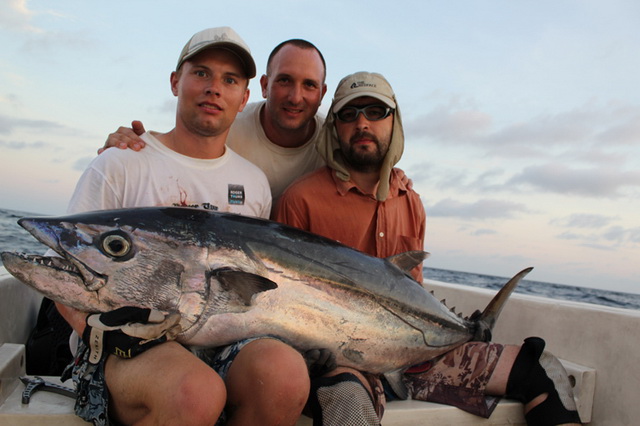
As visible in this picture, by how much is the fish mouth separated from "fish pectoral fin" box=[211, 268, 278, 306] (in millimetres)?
430

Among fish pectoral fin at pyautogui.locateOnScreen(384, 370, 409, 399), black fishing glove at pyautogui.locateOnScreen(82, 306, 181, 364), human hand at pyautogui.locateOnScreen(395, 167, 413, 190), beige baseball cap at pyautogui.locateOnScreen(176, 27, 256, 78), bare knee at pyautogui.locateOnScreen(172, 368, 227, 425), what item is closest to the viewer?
bare knee at pyautogui.locateOnScreen(172, 368, 227, 425)

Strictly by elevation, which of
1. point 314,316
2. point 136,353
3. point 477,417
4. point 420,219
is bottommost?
point 477,417

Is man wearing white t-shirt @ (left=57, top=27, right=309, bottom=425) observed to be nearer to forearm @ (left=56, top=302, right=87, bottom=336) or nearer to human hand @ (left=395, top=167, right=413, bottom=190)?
forearm @ (left=56, top=302, right=87, bottom=336)

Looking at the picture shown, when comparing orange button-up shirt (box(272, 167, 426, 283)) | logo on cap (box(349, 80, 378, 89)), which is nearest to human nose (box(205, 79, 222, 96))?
orange button-up shirt (box(272, 167, 426, 283))

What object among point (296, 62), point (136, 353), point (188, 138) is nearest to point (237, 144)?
point (296, 62)

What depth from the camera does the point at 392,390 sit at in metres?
2.62

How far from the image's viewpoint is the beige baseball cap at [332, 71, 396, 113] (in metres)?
3.59

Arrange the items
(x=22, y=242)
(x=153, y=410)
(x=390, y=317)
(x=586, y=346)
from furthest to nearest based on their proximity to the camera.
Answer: (x=22, y=242) → (x=586, y=346) → (x=390, y=317) → (x=153, y=410)

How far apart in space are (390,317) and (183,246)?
103cm

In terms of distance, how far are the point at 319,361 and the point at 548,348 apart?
6.22 ft

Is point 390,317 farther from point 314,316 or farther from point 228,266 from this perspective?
point 228,266

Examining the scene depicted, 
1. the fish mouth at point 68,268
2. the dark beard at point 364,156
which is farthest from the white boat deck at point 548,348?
the dark beard at point 364,156

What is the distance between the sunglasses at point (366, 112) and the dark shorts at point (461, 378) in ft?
5.45

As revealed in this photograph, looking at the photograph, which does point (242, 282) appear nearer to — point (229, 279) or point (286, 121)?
point (229, 279)
